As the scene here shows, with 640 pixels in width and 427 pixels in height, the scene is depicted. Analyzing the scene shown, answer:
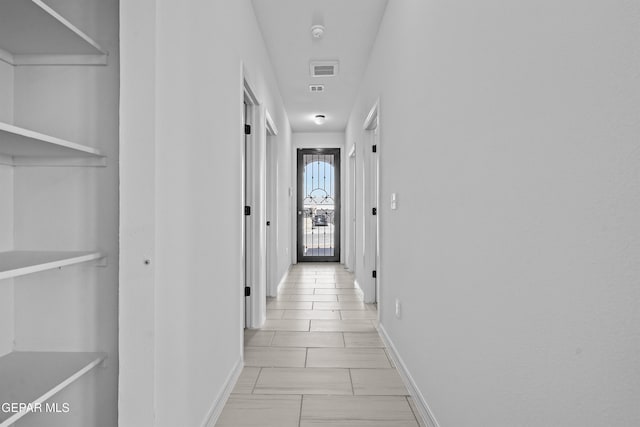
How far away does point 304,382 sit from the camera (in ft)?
7.83

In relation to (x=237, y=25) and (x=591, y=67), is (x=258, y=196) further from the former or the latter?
(x=591, y=67)

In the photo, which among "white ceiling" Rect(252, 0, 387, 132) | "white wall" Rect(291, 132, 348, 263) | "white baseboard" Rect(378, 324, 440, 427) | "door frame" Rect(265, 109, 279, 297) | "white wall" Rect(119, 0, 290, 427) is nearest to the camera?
"white wall" Rect(119, 0, 290, 427)

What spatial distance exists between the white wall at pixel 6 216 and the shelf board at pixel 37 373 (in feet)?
0.28

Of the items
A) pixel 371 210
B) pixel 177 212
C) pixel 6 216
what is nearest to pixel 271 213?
pixel 371 210

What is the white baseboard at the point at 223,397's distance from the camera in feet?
6.09

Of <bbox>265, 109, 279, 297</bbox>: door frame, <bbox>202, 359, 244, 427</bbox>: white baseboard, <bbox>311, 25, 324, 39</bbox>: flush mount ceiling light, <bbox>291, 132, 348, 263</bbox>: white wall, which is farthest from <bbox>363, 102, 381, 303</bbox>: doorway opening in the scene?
<bbox>291, 132, 348, 263</bbox>: white wall

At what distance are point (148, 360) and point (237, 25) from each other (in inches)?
83.4

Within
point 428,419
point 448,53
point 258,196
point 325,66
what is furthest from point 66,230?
point 325,66

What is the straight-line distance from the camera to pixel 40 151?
1.28 metres

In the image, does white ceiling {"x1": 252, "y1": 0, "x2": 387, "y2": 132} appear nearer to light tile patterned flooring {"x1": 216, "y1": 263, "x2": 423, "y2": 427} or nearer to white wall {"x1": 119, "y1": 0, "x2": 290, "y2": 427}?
white wall {"x1": 119, "y1": 0, "x2": 290, "y2": 427}

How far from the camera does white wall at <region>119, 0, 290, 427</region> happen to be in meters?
1.28

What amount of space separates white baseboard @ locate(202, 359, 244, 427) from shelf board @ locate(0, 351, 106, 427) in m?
0.69

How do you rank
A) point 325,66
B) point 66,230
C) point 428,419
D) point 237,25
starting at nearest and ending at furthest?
point 66,230, point 428,419, point 237,25, point 325,66

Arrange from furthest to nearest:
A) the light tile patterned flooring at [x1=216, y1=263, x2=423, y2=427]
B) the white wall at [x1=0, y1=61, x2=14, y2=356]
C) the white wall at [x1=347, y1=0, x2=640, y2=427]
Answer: the light tile patterned flooring at [x1=216, y1=263, x2=423, y2=427] < the white wall at [x1=0, y1=61, x2=14, y2=356] < the white wall at [x1=347, y1=0, x2=640, y2=427]
